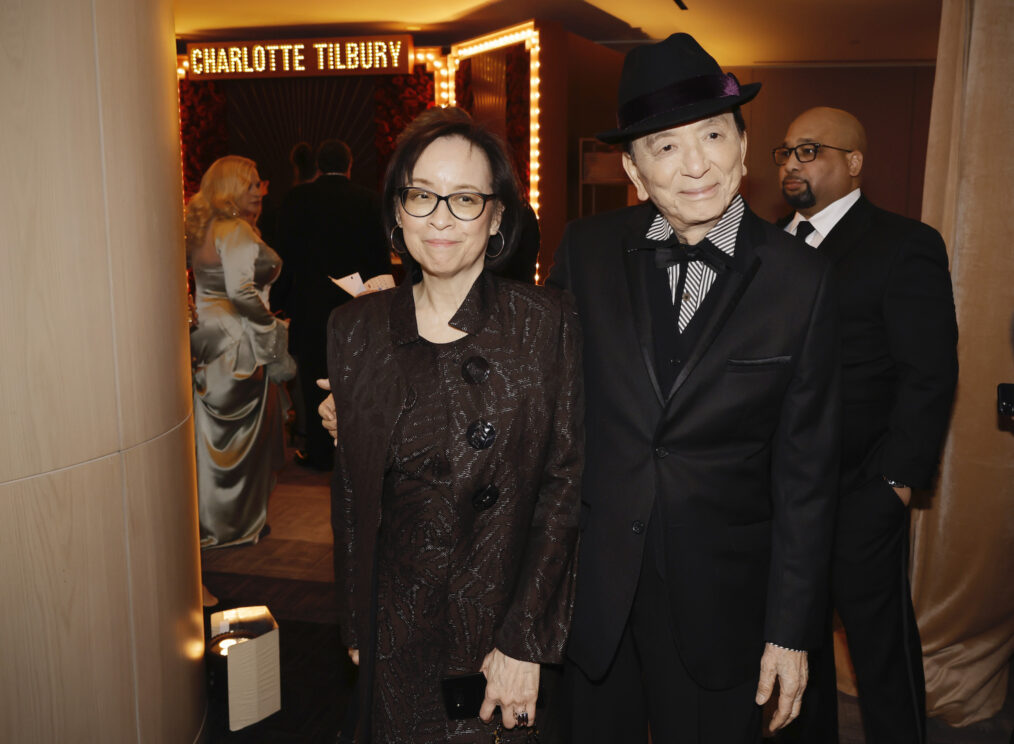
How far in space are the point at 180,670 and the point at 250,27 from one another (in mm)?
6885

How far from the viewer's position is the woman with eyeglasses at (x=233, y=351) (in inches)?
164

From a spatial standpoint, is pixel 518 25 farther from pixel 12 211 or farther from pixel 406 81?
pixel 12 211

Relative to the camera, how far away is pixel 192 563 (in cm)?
254

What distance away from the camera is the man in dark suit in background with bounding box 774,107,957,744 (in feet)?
7.81

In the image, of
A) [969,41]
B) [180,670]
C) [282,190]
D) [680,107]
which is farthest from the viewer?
[282,190]

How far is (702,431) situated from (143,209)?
151cm

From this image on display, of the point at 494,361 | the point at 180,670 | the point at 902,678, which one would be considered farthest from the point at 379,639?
the point at 902,678

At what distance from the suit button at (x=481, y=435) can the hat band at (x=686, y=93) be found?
0.67m

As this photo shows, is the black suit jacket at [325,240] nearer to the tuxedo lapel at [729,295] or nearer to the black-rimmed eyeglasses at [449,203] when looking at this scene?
the black-rimmed eyeglasses at [449,203]

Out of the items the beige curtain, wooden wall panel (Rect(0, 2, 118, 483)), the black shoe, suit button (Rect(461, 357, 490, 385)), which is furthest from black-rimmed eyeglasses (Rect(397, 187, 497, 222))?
the black shoe

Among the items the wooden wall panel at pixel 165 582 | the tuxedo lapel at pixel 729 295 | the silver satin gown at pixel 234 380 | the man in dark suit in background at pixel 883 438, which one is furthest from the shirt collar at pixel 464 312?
the silver satin gown at pixel 234 380

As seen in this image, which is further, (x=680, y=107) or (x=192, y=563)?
(x=192, y=563)

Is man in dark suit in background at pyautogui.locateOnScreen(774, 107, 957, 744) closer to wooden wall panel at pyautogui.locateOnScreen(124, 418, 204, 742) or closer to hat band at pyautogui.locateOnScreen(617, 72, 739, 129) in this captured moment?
hat band at pyautogui.locateOnScreen(617, 72, 739, 129)

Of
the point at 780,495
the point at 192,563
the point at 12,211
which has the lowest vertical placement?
the point at 192,563
